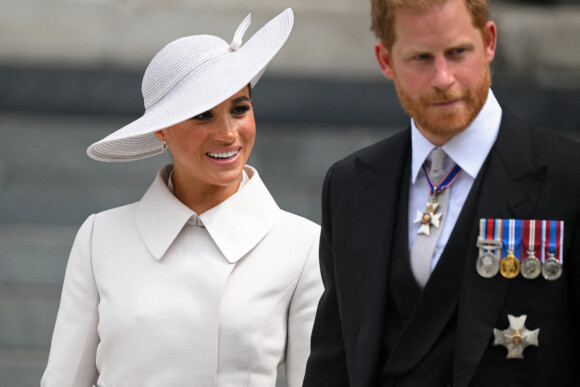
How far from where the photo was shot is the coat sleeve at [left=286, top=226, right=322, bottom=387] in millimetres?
3711

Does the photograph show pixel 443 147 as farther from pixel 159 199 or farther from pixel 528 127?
pixel 159 199

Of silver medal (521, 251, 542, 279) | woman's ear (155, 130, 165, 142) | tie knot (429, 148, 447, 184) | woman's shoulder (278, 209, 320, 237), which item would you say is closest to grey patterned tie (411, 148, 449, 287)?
tie knot (429, 148, 447, 184)

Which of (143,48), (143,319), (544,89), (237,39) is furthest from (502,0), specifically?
(143,319)

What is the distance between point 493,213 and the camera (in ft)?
9.70

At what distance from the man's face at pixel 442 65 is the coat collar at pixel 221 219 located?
3.36 feet

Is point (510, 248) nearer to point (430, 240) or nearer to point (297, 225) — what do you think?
point (430, 240)

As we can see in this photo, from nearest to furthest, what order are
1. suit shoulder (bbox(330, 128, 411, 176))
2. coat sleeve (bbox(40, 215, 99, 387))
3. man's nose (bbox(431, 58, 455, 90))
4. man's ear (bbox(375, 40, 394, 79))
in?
man's nose (bbox(431, 58, 455, 90)) < man's ear (bbox(375, 40, 394, 79)) < suit shoulder (bbox(330, 128, 411, 176)) < coat sleeve (bbox(40, 215, 99, 387))

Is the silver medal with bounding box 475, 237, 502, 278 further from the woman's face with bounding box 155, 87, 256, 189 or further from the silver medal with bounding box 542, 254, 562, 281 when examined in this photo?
the woman's face with bounding box 155, 87, 256, 189

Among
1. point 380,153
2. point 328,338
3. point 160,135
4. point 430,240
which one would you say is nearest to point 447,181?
point 430,240

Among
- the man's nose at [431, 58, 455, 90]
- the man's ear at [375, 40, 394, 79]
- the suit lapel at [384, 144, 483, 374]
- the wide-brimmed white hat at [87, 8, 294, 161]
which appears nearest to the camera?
the man's nose at [431, 58, 455, 90]

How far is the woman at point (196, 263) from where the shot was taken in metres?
3.68

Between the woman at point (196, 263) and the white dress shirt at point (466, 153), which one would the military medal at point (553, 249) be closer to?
the white dress shirt at point (466, 153)

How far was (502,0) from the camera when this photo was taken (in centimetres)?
845

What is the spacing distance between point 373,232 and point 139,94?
503 centimetres
